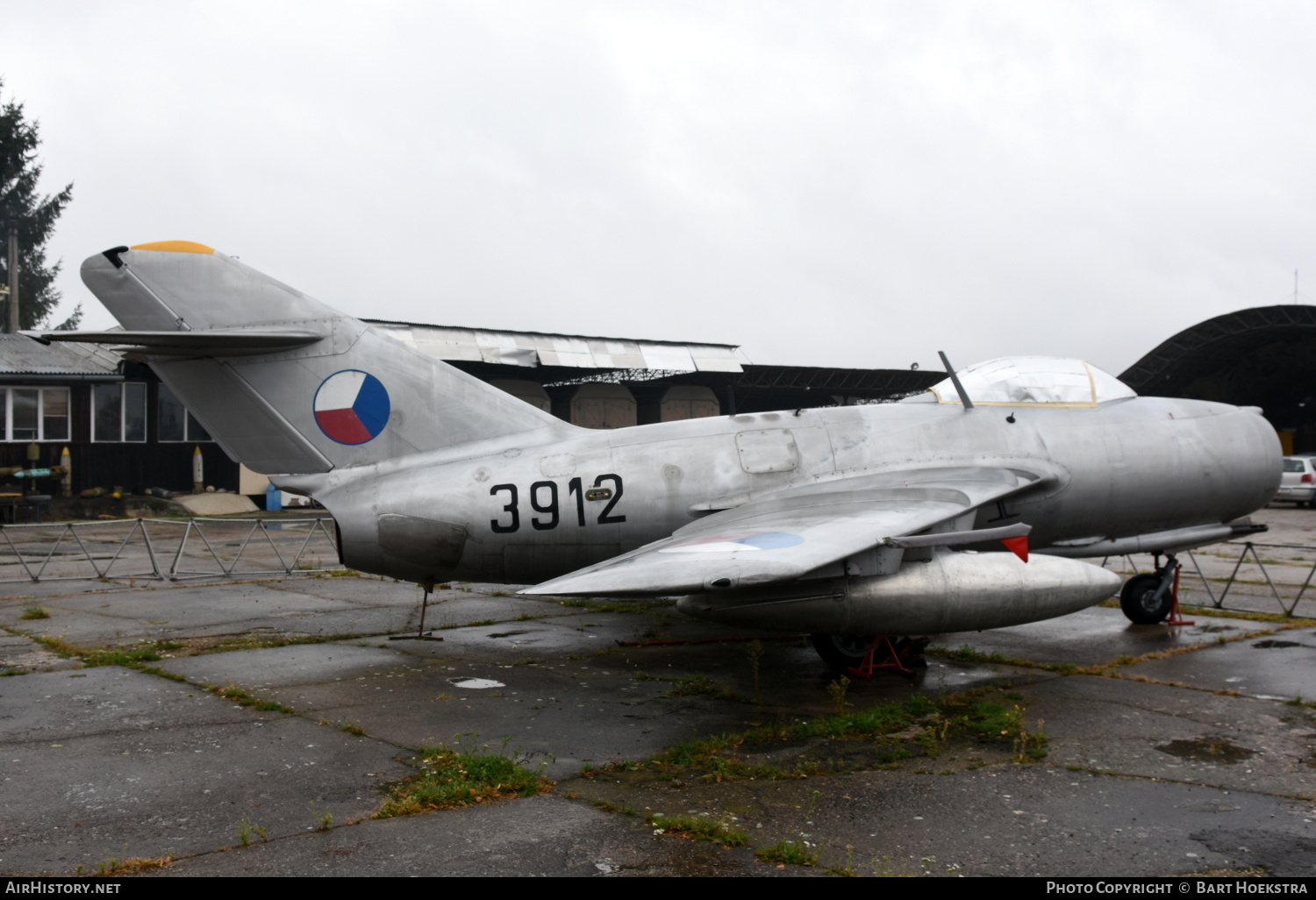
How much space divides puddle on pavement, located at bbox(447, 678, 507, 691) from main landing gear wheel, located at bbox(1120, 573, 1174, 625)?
757 centimetres

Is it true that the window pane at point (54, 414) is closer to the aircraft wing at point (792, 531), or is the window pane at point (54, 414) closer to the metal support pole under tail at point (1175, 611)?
the aircraft wing at point (792, 531)

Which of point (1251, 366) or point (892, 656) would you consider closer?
point (892, 656)

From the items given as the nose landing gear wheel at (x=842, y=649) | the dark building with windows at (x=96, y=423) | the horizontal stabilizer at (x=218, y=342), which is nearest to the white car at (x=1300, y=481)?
the nose landing gear wheel at (x=842, y=649)

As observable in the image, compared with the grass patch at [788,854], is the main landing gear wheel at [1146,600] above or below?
above

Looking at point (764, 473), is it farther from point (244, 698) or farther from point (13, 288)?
point (13, 288)

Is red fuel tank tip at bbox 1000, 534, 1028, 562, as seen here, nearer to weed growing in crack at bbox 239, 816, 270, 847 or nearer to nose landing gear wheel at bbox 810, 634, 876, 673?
nose landing gear wheel at bbox 810, 634, 876, 673

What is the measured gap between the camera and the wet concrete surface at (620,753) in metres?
4.68

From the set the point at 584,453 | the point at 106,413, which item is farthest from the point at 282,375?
the point at 106,413

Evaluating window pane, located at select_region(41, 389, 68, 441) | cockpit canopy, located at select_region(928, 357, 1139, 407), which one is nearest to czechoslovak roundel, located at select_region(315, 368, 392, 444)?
cockpit canopy, located at select_region(928, 357, 1139, 407)

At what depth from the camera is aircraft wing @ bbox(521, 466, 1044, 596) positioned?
6289 mm

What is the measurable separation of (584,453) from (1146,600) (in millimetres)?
7058

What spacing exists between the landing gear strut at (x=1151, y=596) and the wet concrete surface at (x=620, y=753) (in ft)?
0.84

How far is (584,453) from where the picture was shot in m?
9.46

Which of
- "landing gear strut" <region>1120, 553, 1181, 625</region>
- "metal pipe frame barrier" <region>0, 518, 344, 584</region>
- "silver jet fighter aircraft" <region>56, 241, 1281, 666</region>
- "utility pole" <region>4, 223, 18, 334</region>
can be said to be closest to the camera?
"silver jet fighter aircraft" <region>56, 241, 1281, 666</region>
